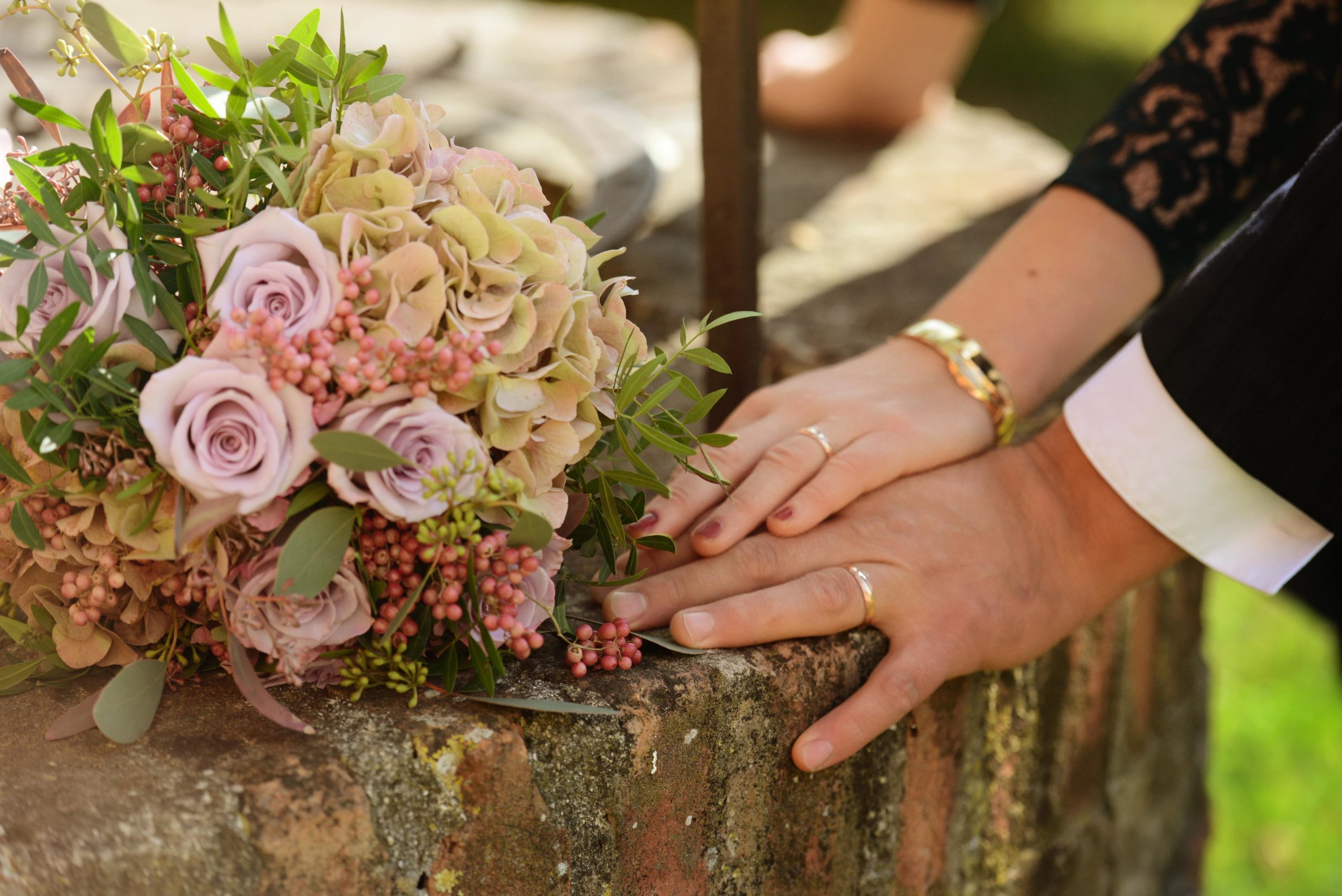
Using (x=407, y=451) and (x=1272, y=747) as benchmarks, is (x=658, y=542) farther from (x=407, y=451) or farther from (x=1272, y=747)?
(x=1272, y=747)

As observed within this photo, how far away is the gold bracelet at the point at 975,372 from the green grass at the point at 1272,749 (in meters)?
1.31

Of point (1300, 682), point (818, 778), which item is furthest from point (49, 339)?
point (1300, 682)

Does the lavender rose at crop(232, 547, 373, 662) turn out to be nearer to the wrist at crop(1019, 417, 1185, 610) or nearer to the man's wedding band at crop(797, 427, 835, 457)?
the man's wedding band at crop(797, 427, 835, 457)

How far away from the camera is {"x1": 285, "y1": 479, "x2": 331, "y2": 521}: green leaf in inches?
28.7

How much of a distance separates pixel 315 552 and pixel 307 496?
4 centimetres

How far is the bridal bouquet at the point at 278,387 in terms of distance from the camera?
2.33ft

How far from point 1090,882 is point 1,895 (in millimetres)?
1536

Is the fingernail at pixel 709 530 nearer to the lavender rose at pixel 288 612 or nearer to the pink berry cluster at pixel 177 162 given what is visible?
the lavender rose at pixel 288 612

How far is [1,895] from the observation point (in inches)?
27.2

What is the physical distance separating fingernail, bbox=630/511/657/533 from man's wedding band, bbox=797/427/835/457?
19 centimetres

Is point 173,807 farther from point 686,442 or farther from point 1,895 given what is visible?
point 686,442

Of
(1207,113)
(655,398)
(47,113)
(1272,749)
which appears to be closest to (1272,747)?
(1272,749)

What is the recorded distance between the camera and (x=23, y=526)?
29.7 inches

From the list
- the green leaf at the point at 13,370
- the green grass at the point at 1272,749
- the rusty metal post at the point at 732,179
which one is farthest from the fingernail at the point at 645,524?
the green grass at the point at 1272,749
